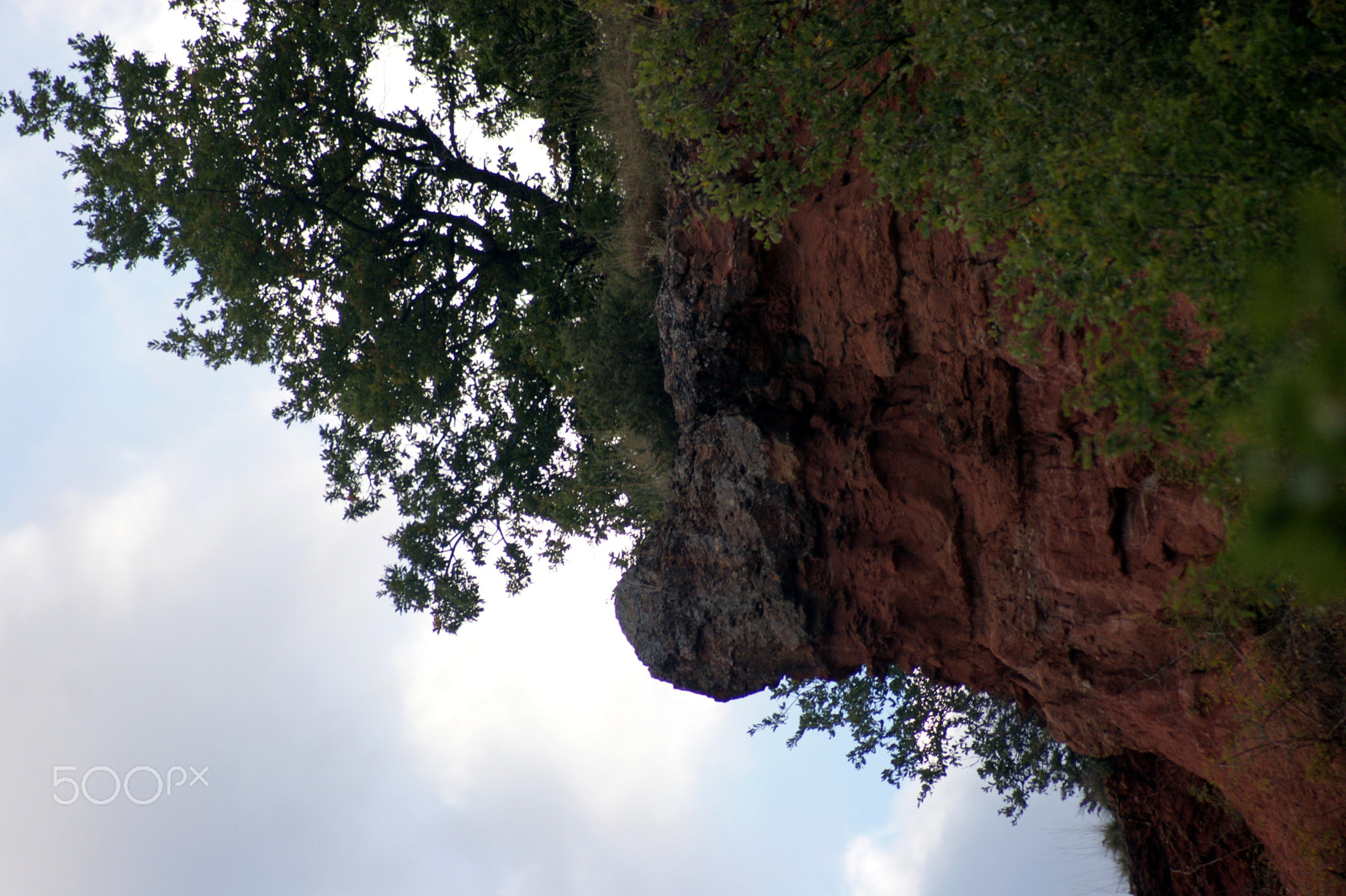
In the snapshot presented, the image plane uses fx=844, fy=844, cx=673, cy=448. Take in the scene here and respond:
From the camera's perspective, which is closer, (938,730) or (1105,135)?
(1105,135)

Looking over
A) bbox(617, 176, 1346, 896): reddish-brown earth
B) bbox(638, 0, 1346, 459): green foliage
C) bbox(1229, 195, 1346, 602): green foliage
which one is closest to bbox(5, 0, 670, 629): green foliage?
bbox(617, 176, 1346, 896): reddish-brown earth

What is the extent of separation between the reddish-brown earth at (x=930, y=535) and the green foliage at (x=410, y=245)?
76.8 inches

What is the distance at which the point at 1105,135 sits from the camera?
400cm

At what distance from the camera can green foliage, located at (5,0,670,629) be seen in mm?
10508

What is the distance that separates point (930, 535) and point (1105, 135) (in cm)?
427

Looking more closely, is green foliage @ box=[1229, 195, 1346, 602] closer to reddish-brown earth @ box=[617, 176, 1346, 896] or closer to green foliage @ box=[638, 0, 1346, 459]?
green foliage @ box=[638, 0, 1346, 459]

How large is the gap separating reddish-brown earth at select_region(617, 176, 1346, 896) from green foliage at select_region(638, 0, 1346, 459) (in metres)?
1.47

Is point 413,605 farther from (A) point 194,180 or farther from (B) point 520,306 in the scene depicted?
Result: (A) point 194,180

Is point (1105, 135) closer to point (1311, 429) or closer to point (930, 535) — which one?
point (1311, 429)

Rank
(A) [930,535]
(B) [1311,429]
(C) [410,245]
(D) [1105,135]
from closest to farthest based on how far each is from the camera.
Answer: (B) [1311,429] < (D) [1105,135] < (A) [930,535] < (C) [410,245]

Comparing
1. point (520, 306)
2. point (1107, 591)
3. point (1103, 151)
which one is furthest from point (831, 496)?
point (520, 306)

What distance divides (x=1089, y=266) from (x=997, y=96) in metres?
1.14

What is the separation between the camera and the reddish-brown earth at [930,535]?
6062 millimetres

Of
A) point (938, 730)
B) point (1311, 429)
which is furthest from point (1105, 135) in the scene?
point (938, 730)
